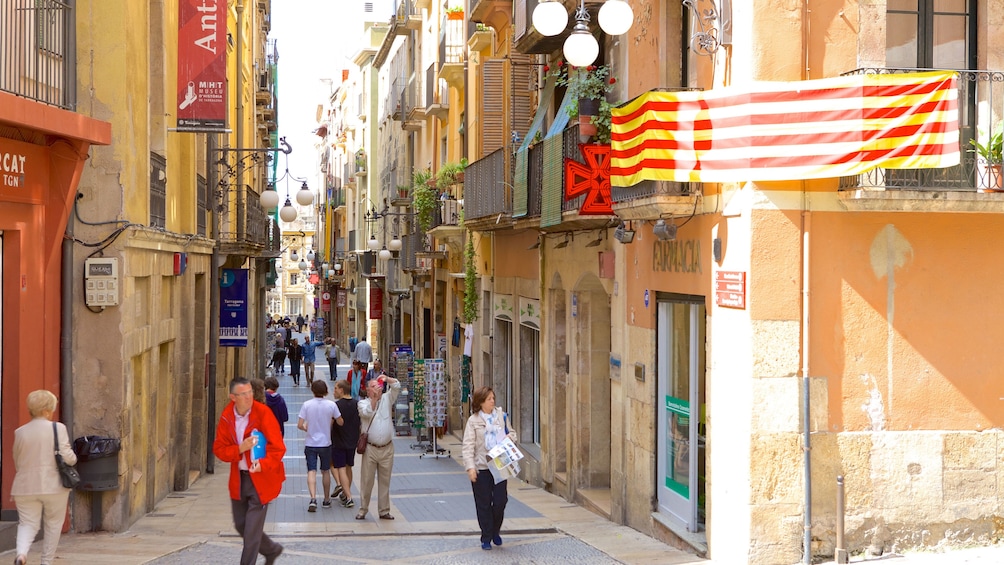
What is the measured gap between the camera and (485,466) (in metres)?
11.8

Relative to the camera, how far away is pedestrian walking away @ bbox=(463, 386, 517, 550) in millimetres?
11773

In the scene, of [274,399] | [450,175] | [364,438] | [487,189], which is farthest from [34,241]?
[450,175]

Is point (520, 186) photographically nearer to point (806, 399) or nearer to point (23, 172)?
point (23, 172)

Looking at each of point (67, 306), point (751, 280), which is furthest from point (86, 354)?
point (751, 280)

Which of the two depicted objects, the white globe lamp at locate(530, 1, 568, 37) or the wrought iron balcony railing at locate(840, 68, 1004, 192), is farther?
the white globe lamp at locate(530, 1, 568, 37)

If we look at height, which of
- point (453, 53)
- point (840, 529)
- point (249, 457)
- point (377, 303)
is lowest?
point (840, 529)

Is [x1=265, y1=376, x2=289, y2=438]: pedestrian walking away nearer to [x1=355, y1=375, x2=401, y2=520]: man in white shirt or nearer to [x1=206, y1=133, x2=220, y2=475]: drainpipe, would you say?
[x1=355, y1=375, x2=401, y2=520]: man in white shirt

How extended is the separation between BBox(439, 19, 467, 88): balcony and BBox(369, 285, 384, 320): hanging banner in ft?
62.4

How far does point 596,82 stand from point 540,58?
6314mm

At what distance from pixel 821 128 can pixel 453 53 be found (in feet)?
69.9

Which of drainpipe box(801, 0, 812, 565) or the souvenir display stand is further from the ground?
drainpipe box(801, 0, 812, 565)

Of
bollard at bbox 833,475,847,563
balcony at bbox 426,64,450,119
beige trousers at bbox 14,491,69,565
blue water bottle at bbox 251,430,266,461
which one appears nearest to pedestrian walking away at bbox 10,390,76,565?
beige trousers at bbox 14,491,69,565

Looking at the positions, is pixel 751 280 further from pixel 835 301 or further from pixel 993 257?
pixel 993 257

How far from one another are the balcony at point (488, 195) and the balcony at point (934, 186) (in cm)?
996
